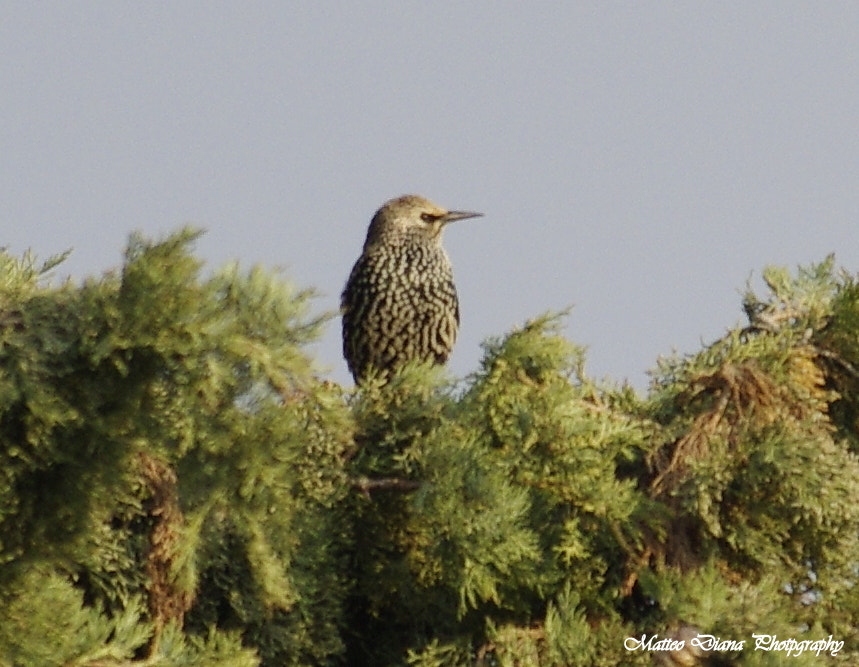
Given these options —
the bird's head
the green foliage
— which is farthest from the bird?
the green foliage

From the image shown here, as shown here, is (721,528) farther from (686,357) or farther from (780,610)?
(686,357)

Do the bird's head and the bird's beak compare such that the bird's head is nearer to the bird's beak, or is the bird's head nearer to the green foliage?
the bird's beak

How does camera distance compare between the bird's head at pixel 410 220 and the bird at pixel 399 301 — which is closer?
the bird at pixel 399 301

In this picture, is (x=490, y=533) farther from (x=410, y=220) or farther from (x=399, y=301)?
(x=410, y=220)

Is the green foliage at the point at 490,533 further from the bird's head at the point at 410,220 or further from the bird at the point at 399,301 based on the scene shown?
the bird's head at the point at 410,220

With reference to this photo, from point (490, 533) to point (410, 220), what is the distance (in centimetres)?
348

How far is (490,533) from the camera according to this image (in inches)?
148

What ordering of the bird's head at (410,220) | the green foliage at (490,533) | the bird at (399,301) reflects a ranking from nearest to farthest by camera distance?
the green foliage at (490,533), the bird at (399,301), the bird's head at (410,220)

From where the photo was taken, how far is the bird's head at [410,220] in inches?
277

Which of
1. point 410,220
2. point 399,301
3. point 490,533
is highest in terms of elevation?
point 410,220

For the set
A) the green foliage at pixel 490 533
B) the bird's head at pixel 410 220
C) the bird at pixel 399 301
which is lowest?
the green foliage at pixel 490 533

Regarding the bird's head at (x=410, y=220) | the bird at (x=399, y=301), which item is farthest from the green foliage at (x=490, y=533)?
the bird's head at (x=410, y=220)

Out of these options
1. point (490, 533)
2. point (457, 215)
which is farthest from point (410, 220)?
point (490, 533)

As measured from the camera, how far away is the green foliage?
133 inches
